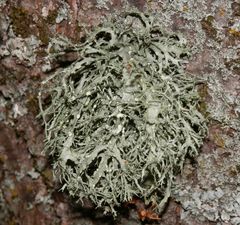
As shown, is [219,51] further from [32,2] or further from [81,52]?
[32,2]

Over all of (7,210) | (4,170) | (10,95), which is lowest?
(7,210)

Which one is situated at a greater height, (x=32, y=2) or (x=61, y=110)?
(x=32, y=2)

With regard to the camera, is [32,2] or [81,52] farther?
[32,2]

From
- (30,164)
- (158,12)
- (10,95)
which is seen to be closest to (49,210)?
(30,164)

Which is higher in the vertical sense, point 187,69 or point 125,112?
point 187,69

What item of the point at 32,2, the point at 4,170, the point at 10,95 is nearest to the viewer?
the point at 32,2

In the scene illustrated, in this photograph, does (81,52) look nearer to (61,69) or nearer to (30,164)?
(61,69)

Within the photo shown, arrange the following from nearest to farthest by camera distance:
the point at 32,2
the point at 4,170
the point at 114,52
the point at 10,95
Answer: the point at 114,52 → the point at 32,2 → the point at 10,95 → the point at 4,170
